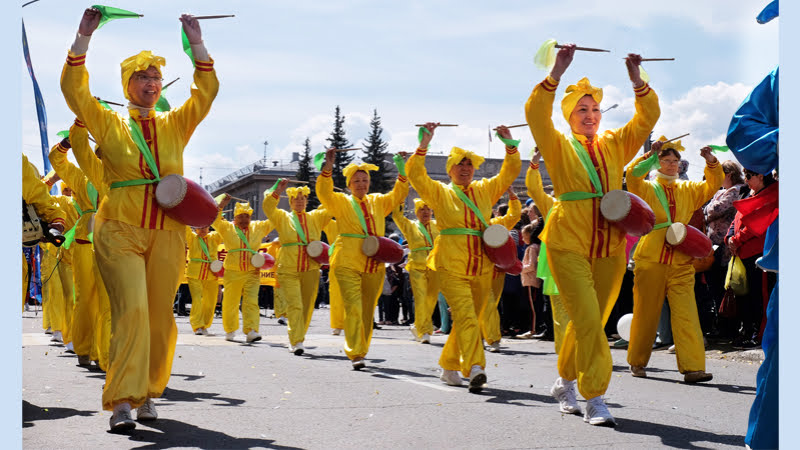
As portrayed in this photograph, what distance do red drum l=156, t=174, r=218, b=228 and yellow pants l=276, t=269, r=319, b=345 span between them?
21.0 ft

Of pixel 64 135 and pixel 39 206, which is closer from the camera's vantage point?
pixel 39 206

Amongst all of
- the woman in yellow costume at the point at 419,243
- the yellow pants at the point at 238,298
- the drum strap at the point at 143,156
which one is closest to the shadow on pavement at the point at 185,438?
the drum strap at the point at 143,156

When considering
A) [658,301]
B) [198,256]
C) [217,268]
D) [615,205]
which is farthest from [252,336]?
[615,205]

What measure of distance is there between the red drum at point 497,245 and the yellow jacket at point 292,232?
4.70m

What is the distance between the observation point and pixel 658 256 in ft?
29.7

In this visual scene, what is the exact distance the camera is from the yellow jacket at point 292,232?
13.3 m

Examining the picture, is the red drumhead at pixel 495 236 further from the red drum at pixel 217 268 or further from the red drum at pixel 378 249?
the red drum at pixel 217 268

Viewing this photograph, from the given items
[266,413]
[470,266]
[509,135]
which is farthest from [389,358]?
[266,413]

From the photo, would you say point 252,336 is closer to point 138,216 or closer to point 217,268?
point 217,268

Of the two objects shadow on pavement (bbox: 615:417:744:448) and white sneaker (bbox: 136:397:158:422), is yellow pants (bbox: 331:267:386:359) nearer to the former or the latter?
white sneaker (bbox: 136:397:158:422)

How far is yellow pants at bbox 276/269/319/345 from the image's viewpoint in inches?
494

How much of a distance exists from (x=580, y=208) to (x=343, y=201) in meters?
4.71

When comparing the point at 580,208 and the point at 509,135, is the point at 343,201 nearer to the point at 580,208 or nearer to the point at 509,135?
the point at 509,135

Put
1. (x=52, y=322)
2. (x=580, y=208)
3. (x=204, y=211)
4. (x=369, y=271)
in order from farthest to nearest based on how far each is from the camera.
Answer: (x=52, y=322), (x=369, y=271), (x=580, y=208), (x=204, y=211)
